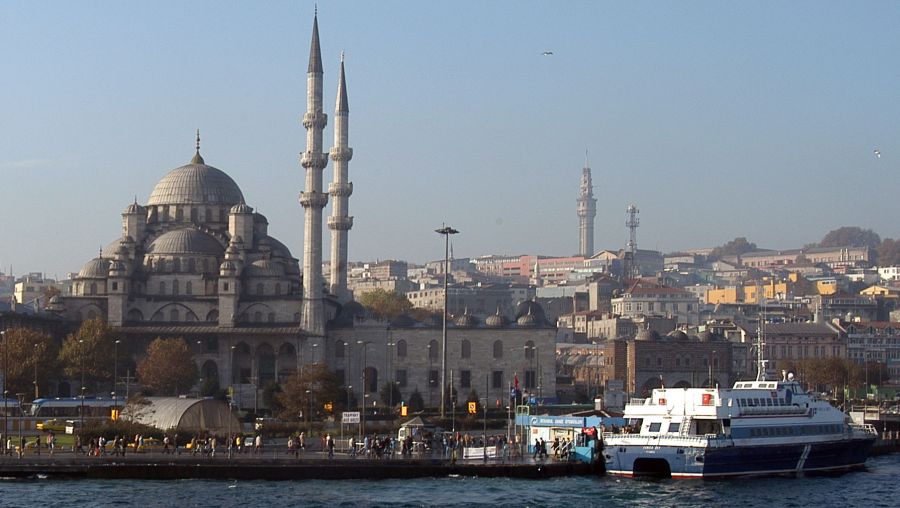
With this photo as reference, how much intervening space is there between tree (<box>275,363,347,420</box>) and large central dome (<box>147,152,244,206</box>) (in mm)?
24043

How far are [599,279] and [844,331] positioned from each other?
50.7 m

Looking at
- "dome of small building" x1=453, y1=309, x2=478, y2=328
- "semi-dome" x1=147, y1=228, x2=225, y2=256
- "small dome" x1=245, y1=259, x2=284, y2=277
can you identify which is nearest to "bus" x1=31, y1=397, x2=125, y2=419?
"small dome" x1=245, y1=259, x2=284, y2=277

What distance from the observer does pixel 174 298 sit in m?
105

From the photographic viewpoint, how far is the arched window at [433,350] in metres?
105

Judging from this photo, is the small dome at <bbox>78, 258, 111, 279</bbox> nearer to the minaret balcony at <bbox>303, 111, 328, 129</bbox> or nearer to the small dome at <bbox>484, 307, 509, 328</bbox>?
the minaret balcony at <bbox>303, 111, 328, 129</bbox>

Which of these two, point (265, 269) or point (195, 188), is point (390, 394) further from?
point (195, 188)

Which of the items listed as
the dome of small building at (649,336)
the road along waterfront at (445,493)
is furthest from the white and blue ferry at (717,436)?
the dome of small building at (649,336)

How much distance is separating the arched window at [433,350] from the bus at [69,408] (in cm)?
2742

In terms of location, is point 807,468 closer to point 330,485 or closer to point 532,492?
point 532,492

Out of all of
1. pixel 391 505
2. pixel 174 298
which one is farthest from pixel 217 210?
pixel 391 505

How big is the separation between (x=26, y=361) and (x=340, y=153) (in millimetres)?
25720

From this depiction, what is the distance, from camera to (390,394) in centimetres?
10006

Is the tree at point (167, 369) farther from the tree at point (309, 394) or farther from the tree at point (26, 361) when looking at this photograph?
the tree at point (309, 394)

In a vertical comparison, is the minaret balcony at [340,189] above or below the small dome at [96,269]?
above
